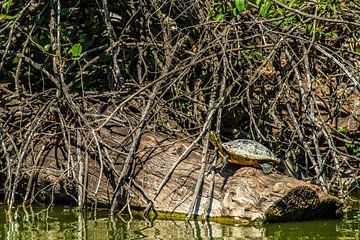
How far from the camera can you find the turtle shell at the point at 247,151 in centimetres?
618

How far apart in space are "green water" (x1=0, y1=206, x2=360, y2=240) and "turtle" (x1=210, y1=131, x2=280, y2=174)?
581 millimetres

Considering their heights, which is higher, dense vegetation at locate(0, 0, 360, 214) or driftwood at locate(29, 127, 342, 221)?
dense vegetation at locate(0, 0, 360, 214)

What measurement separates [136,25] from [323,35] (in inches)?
74.1

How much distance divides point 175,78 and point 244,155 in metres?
0.98

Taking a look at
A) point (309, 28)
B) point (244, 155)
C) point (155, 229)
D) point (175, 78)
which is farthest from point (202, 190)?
point (309, 28)

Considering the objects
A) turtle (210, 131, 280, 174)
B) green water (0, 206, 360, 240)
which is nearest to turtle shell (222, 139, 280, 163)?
turtle (210, 131, 280, 174)

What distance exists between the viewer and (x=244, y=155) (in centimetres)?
619

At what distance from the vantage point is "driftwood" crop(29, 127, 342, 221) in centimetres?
582

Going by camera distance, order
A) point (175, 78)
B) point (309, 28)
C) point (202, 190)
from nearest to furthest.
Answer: point (202, 190), point (309, 28), point (175, 78)

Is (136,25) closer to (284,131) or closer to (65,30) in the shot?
(65,30)

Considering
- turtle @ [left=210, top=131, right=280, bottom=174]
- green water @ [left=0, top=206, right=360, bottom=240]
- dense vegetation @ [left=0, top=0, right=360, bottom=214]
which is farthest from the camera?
dense vegetation @ [left=0, top=0, right=360, bottom=214]

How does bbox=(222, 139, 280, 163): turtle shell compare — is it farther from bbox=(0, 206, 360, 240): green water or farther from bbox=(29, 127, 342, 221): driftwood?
bbox=(0, 206, 360, 240): green water

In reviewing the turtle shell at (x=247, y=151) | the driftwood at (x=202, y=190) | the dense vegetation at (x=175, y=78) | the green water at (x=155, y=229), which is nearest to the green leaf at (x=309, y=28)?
the dense vegetation at (x=175, y=78)

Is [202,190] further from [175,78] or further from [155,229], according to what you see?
[175,78]
